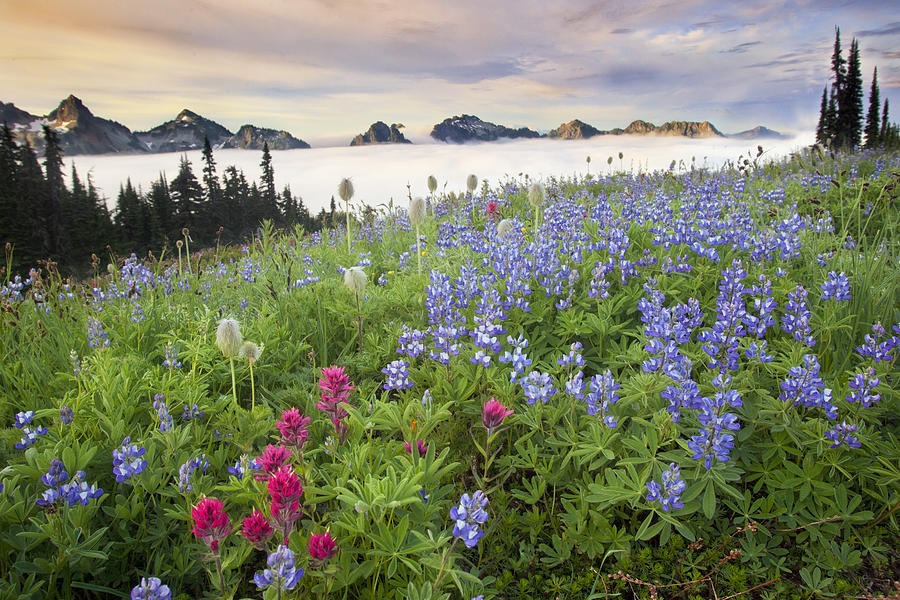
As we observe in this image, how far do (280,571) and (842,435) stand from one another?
2.66 metres

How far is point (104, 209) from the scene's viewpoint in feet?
131

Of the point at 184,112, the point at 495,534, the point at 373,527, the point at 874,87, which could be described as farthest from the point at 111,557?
the point at 184,112

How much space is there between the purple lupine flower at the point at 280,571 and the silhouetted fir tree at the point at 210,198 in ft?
156

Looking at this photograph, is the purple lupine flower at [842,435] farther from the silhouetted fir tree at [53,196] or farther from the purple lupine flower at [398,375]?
the silhouetted fir tree at [53,196]

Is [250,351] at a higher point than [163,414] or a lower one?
higher

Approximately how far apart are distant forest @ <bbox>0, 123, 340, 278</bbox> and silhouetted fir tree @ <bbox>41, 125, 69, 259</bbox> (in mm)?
57

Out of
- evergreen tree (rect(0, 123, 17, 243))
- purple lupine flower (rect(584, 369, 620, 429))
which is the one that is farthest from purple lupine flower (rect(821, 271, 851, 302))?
evergreen tree (rect(0, 123, 17, 243))

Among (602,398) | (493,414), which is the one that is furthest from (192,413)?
(602,398)

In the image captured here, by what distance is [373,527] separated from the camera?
2213 millimetres

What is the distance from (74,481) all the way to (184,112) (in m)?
230

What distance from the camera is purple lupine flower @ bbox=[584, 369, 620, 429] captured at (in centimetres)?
240

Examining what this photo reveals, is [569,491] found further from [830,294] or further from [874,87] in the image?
[874,87]

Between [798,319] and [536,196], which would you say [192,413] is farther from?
[536,196]

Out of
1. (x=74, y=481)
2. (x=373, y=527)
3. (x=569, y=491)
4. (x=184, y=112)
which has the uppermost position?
(x=184, y=112)
